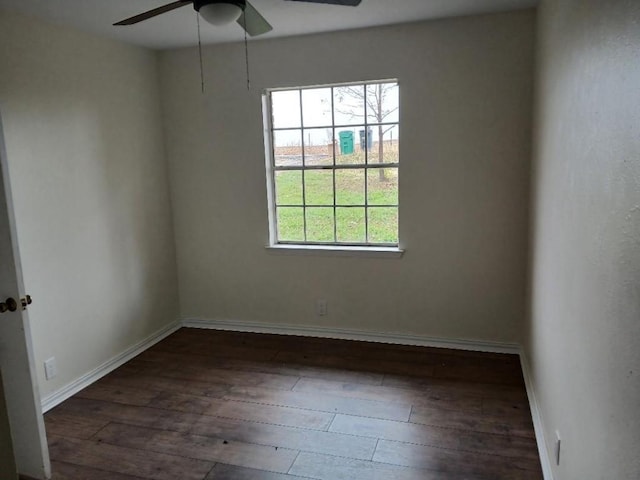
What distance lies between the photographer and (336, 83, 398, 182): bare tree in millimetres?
3605

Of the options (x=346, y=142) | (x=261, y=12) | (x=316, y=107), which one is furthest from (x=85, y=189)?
(x=346, y=142)

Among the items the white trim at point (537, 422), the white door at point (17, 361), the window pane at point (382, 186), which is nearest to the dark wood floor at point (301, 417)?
the white trim at point (537, 422)

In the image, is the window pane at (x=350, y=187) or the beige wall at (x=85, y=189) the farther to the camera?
the window pane at (x=350, y=187)

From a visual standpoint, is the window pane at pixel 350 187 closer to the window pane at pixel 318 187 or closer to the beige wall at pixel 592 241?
the window pane at pixel 318 187

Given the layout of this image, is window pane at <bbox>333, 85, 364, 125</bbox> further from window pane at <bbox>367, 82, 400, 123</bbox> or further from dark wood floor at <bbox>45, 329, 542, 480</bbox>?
dark wood floor at <bbox>45, 329, 542, 480</bbox>

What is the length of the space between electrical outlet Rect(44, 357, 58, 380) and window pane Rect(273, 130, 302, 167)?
213 cm

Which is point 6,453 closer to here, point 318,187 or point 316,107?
point 318,187

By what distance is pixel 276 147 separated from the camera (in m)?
3.94

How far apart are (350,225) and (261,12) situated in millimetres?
1668

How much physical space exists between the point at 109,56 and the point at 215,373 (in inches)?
93.7

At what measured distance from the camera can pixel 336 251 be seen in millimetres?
3834

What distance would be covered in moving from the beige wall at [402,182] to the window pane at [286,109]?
0.14 meters

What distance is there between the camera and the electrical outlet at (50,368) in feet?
9.89

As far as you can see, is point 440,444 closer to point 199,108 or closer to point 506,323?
point 506,323
